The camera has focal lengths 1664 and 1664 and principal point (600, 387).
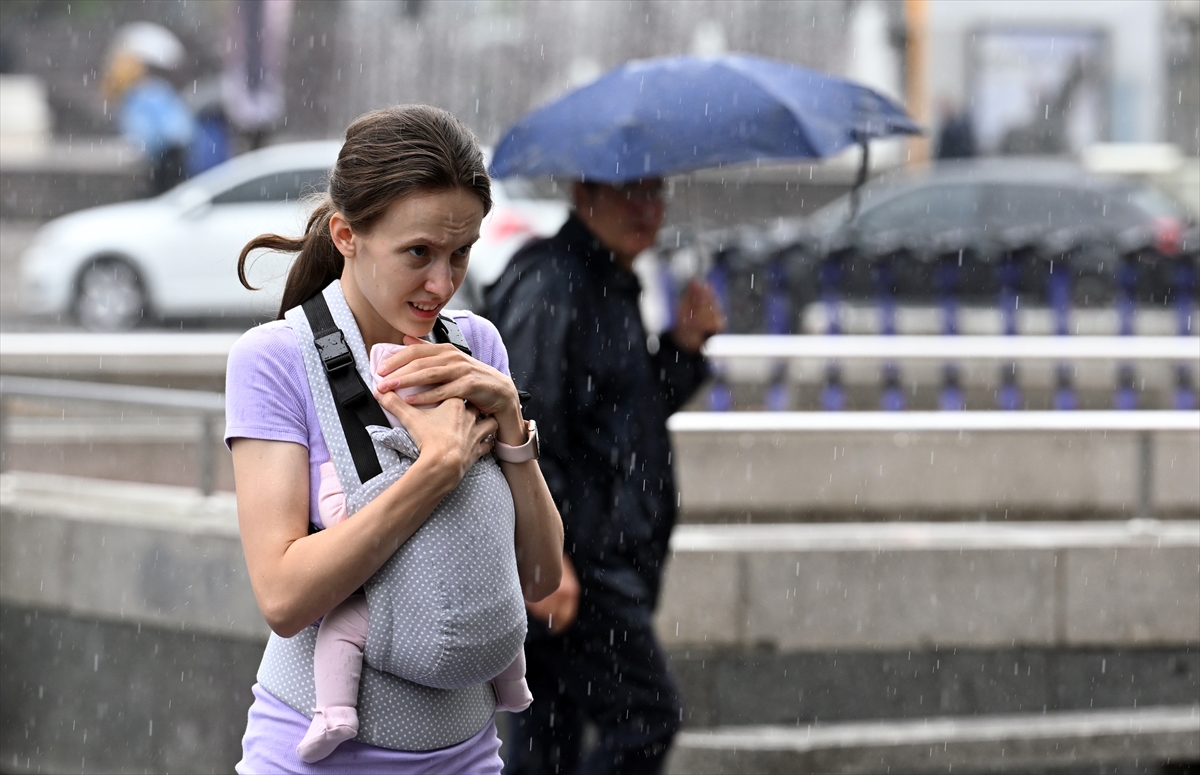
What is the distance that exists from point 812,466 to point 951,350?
124 inches

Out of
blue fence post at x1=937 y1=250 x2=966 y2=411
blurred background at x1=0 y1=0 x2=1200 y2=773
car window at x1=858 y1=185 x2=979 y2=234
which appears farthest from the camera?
car window at x1=858 y1=185 x2=979 y2=234

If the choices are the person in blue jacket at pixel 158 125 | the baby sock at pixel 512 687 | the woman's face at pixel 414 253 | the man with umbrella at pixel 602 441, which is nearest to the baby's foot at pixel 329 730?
the baby sock at pixel 512 687

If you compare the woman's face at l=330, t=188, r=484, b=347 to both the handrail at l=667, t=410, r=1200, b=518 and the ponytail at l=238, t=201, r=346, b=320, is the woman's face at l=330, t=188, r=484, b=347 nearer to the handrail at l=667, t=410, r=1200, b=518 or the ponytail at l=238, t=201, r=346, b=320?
the ponytail at l=238, t=201, r=346, b=320

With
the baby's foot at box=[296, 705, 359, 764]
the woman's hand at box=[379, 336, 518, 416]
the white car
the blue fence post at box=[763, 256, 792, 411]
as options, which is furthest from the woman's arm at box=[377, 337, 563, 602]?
the white car

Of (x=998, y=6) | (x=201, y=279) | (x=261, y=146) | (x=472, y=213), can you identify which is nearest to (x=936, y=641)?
(x=472, y=213)

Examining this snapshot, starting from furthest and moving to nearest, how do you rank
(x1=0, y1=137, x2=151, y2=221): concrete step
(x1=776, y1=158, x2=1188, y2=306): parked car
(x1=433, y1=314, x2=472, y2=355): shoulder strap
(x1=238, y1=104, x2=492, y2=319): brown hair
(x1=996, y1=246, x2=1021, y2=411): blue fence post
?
1. (x1=0, y1=137, x2=151, y2=221): concrete step
2. (x1=776, y1=158, x2=1188, y2=306): parked car
3. (x1=996, y1=246, x2=1021, y2=411): blue fence post
4. (x1=433, y1=314, x2=472, y2=355): shoulder strap
5. (x1=238, y1=104, x2=492, y2=319): brown hair

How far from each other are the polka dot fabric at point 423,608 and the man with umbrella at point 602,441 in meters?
1.31

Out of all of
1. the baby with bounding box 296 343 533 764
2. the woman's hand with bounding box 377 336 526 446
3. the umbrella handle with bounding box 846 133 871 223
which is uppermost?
the umbrella handle with bounding box 846 133 871 223

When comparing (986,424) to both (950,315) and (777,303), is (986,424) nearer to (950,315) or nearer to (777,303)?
(777,303)

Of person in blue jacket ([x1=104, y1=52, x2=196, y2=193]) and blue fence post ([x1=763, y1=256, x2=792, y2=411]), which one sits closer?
blue fence post ([x1=763, y1=256, x2=792, y2=411])

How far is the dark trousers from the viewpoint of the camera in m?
3.98

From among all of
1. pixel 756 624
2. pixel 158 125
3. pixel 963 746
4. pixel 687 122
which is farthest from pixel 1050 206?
pixel 687 122

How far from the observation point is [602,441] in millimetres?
4008

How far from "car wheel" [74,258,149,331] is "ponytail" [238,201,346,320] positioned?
14.6 metres
